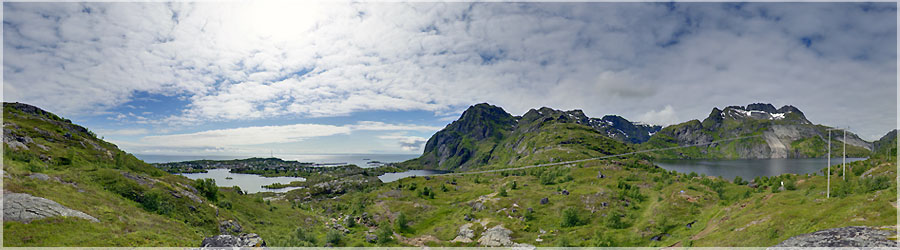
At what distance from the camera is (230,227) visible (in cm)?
4447

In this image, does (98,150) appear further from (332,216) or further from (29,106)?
(332,216)

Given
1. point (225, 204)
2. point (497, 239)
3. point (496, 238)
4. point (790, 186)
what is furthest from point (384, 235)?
point (790, 186)

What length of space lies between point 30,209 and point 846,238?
56.7m

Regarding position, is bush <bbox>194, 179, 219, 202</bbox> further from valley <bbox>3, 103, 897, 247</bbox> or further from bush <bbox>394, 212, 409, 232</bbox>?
bush <bbox>394, 212, 409, 232</bbox>

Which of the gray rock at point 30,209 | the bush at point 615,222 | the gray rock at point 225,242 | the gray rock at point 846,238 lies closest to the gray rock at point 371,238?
the gray rock at point 225,242

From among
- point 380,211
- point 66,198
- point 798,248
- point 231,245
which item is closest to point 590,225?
point 798,248

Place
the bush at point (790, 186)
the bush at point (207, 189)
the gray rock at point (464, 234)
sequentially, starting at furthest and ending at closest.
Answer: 1. the bush at point (790, 186)
2. the gray rock at point (464, 234)
3. the bush at point (207, 189)

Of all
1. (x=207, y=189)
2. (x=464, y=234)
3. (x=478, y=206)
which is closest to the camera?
(x=207, y=189)

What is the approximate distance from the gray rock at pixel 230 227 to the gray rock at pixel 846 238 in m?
58.6

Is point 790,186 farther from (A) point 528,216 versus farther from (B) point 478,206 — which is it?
(B) point 478,206

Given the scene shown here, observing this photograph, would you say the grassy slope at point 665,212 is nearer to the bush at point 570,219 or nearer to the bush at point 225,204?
the bush at point 570,219

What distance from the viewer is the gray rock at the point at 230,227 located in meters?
42.1

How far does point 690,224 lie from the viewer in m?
54.6

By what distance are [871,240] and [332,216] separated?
97366 mm
